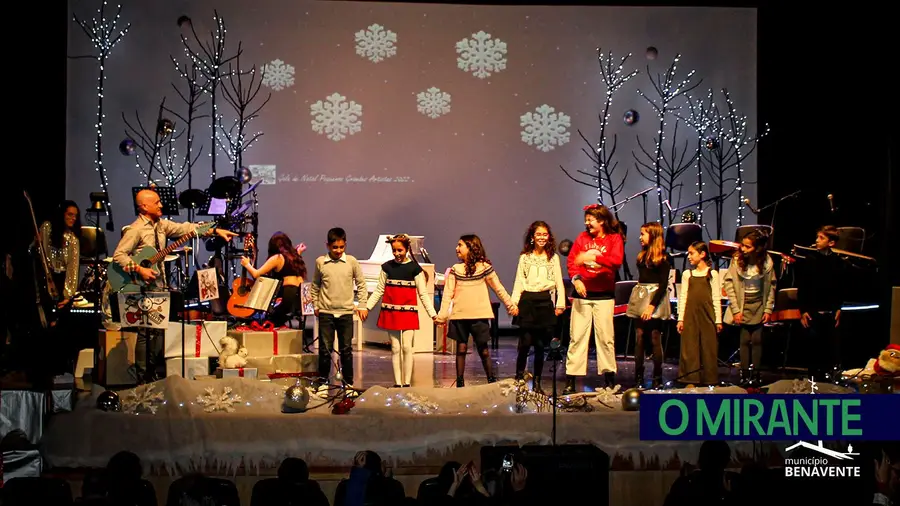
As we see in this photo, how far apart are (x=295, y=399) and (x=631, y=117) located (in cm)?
879

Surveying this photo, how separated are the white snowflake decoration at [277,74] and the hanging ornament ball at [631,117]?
469 centimetres

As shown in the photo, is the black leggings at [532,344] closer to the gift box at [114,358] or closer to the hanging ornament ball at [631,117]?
the gift box at [114,358]

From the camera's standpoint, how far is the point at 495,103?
13242 mm

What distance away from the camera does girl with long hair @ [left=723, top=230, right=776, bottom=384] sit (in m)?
7.98

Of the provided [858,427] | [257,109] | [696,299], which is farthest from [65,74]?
[858,427]

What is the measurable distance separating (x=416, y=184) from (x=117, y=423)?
795 cm

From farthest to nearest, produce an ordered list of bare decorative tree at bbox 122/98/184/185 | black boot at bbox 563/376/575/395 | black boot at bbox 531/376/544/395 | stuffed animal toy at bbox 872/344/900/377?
bare decorative tree at bbox 122/98/184/185 < black boot at bbox 563/376/575/395 < stuffed animal toy at bbox 872/344/900/377 < black boot at bbox 531/376/544/395

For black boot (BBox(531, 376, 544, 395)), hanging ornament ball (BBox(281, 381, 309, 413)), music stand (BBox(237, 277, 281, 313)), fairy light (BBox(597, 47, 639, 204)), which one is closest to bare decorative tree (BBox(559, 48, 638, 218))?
fairy light (BBox(597, 47, 639, 204))

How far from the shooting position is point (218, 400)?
5.84 m

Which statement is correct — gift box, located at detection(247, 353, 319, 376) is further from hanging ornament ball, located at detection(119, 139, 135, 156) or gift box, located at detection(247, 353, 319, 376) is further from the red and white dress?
hanging ornament ball, located at detection(119, 139, 135, 156)

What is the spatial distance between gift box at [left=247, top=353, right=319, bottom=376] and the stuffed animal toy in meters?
4.38

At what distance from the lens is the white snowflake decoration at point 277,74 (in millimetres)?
12938

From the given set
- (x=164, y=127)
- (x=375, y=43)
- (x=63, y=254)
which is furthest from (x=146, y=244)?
(x=375, y=43)

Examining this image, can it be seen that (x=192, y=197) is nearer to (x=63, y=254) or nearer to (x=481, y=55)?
(x=63, y=254)
